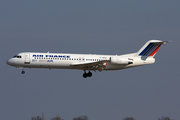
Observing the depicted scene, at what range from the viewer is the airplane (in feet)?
202

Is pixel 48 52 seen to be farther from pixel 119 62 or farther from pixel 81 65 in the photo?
pixel 119 62

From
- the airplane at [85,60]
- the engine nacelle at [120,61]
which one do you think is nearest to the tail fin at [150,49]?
the airplane at [85,60]

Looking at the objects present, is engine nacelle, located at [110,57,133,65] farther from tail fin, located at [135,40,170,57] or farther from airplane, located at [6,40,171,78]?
tail fin, located at [135,40,170,57]

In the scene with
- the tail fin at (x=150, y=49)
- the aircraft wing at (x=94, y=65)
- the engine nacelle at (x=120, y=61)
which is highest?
the tail fin at (x=150, y=49)

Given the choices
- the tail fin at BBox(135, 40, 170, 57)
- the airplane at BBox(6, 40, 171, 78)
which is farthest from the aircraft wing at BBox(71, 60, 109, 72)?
the tail fin at BBox(135, 40, 170, 57)

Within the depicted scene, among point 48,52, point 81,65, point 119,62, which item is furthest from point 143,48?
point 48,52

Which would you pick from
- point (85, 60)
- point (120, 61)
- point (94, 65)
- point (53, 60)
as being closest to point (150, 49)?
point (120, 61)

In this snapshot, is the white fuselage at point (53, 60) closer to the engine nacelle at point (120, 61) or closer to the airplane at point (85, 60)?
the airplane at point (85, 60)

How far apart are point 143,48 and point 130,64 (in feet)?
12.5

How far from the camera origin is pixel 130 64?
65.5m

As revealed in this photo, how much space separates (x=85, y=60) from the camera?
6328 centimetres

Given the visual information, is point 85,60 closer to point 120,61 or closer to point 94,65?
point 94,65

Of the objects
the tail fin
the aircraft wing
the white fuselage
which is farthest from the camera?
the tail fin

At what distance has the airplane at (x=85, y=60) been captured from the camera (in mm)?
61625
